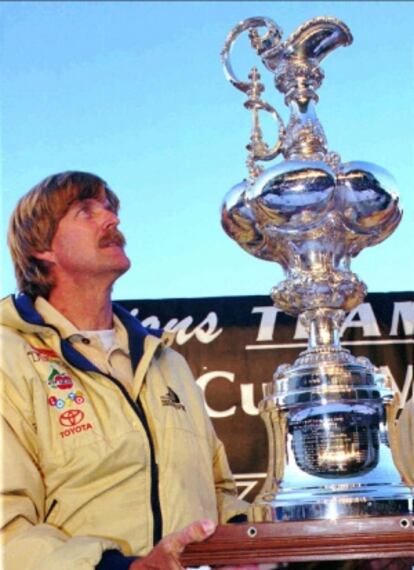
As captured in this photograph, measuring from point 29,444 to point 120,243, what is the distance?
18.2 inches

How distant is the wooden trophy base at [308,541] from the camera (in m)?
1.31

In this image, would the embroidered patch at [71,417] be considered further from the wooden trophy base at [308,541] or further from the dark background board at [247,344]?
the dark background board at [247,344]

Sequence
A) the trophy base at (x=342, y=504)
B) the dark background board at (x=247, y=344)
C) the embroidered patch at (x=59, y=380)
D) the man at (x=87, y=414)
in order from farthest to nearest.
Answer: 1. the dark background board at (x=247, y=344)
2. the embroidered patch at (x=59, y=380)
3. the man at (x=87, y=414)
4. the trophy base at (x=342, y=504)

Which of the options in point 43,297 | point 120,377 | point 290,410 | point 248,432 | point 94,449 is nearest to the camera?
point 290,410

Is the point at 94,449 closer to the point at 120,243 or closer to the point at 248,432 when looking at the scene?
the point at 120,243

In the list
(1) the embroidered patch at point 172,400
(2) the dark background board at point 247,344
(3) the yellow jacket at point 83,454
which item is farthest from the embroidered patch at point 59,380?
(2) the dark background board at point 247,344

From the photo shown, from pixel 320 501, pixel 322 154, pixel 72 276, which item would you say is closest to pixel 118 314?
pixel 72 276

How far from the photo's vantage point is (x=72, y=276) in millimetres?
2000

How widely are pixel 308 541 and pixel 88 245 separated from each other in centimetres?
84

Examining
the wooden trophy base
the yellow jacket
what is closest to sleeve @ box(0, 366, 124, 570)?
the yellow jacket

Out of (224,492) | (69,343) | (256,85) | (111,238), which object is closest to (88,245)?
(111,238)

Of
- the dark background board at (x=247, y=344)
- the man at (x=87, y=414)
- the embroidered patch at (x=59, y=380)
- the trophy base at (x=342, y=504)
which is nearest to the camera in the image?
the trophy base at (x=342, y=504)

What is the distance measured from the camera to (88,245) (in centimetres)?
197

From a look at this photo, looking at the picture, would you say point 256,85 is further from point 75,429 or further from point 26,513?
point 26,513
